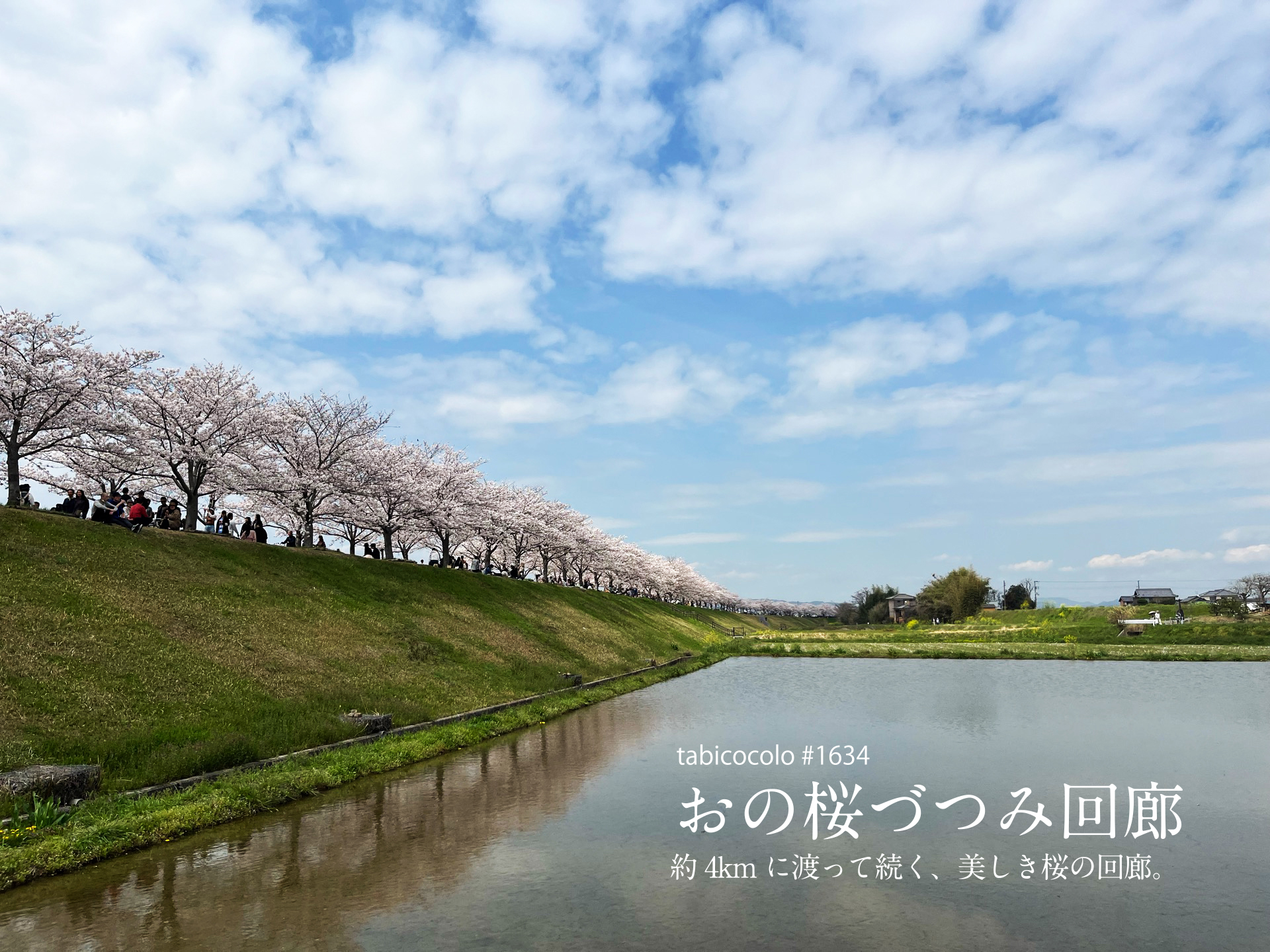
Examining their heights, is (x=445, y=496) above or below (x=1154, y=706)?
above

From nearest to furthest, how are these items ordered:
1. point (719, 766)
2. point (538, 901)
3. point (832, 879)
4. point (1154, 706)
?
point (538, 901) < point (832, 879) < point (719, 766) < point (1154, 706)

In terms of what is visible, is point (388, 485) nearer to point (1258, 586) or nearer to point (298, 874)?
point (298, 874)

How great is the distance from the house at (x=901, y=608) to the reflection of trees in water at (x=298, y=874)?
162 meters

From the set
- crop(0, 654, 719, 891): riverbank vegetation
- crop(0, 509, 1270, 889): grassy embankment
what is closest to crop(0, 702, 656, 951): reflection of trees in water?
crop(0, 654, 719, 891): riverbank vegetation

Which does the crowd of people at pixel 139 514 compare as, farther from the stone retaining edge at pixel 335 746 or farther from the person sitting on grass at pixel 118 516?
the stone retaining edge at pixel 335 746

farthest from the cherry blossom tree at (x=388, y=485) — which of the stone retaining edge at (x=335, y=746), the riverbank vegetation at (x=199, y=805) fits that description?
the riverbank vegetation at (x=199, y=805)

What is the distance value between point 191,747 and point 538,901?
448 inches

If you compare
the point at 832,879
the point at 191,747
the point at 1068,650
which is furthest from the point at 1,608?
the point at 1068,650

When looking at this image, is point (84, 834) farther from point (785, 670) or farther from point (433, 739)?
point (785, 670)

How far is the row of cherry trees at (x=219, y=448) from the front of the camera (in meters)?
32.3

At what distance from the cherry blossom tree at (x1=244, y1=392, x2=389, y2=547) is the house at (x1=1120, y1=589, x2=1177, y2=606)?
14799 cm

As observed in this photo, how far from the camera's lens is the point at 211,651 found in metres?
23.4

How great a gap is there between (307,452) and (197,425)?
7.66 meters

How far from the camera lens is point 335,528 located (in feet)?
203
